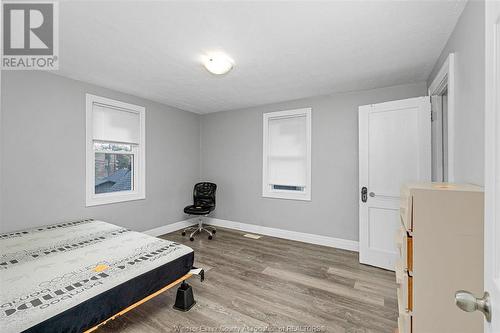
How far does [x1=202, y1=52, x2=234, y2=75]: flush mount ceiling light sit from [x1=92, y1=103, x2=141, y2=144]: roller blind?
2.01m

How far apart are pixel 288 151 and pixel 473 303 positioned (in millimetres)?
3616

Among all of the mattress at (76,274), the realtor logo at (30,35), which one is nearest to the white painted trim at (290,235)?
the mattress at (76,274)

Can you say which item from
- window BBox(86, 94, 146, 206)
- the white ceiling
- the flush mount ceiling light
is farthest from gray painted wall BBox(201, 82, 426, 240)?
the flush mount ceiling light

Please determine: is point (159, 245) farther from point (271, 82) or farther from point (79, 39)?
point (271, 82)

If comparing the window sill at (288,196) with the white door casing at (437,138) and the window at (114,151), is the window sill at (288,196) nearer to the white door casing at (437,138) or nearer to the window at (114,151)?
the white door casing at (437,138)

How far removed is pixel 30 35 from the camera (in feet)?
6.73

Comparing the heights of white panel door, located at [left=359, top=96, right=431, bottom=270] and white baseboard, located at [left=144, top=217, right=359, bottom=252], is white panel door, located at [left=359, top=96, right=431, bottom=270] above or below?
above

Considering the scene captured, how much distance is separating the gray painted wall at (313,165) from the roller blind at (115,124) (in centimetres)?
161

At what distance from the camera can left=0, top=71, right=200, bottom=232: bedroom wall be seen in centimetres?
260

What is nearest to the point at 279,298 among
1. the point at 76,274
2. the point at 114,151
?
the point at 76,274

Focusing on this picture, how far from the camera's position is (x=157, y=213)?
13.9 ft

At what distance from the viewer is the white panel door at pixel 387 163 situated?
2715mm
